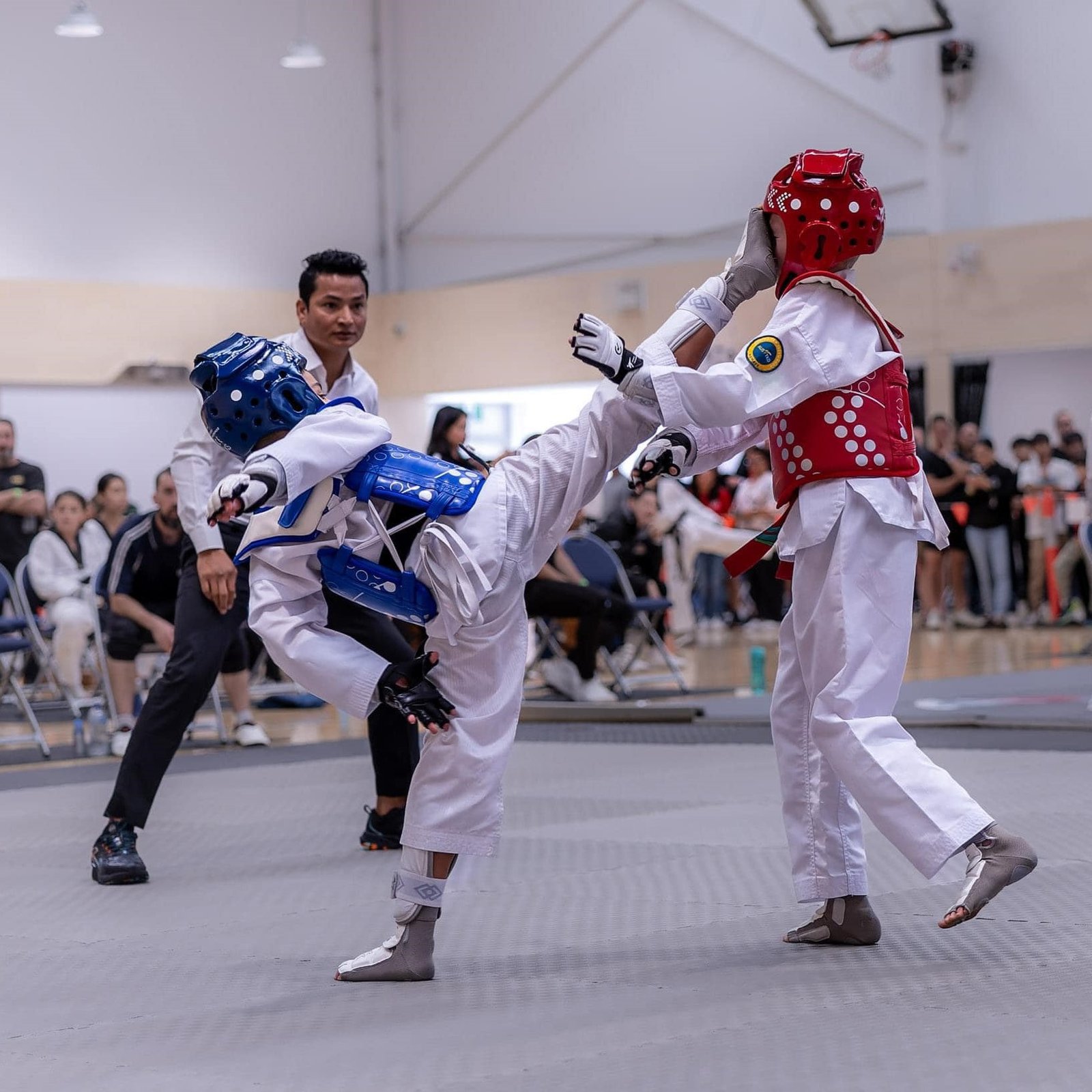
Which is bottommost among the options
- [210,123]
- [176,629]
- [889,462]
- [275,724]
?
[275,724]

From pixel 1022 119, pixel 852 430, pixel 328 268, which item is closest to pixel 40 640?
pixel 328 268

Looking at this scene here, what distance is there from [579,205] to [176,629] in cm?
1424

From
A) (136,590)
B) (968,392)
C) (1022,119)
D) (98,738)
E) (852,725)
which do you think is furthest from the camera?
(968,392)

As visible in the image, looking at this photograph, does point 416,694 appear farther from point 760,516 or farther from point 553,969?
point 760,516

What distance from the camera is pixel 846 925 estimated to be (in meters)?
3.03

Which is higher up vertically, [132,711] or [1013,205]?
[1013,205]

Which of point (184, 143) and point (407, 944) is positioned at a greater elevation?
point (184, 143)

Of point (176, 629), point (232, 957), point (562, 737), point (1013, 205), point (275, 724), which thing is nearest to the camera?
point (232, 957)

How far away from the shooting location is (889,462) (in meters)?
2.97

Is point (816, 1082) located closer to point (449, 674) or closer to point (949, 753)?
point (449, 674)

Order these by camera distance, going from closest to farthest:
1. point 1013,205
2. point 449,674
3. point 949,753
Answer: point 449,674
point 949,753
point 1013,205

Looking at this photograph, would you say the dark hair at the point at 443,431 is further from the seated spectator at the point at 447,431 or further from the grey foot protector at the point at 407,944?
the grey foot protector at the point at 407,944

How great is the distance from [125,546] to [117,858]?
12.0ft

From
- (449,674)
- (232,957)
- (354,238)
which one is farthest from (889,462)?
(354,238)
